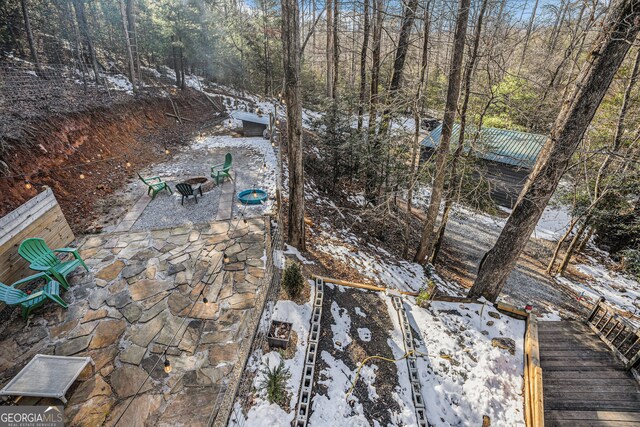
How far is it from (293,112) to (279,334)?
13.9 ft

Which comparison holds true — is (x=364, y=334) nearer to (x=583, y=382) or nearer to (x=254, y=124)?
(x=583, y=382)

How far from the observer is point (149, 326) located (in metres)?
4.45

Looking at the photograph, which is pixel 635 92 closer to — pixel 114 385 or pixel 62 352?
pixel 114 385

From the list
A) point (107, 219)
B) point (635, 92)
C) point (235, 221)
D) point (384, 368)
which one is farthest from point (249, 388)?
point (635, 92)

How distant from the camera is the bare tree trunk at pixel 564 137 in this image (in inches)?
149

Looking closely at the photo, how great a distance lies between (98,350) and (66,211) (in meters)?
4.72

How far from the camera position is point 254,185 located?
927cm

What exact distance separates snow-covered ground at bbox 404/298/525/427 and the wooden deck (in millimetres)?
602

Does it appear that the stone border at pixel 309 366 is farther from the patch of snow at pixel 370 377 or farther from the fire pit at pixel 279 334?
the patch of snow at pixel 370 377

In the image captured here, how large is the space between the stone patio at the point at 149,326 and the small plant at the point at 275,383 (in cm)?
50

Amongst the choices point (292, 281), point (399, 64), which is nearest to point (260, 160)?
point (399, 64)

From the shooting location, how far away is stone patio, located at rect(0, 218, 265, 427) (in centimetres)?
347

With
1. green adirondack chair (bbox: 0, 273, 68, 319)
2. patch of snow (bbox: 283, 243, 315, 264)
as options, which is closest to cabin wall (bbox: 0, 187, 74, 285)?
green adirondack chair (bbox: 0, 273, 68, 319)

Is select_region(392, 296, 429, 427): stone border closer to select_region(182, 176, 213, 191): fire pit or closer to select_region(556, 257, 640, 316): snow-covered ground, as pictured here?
select_region(182, 176, 213, 191): fire pit
